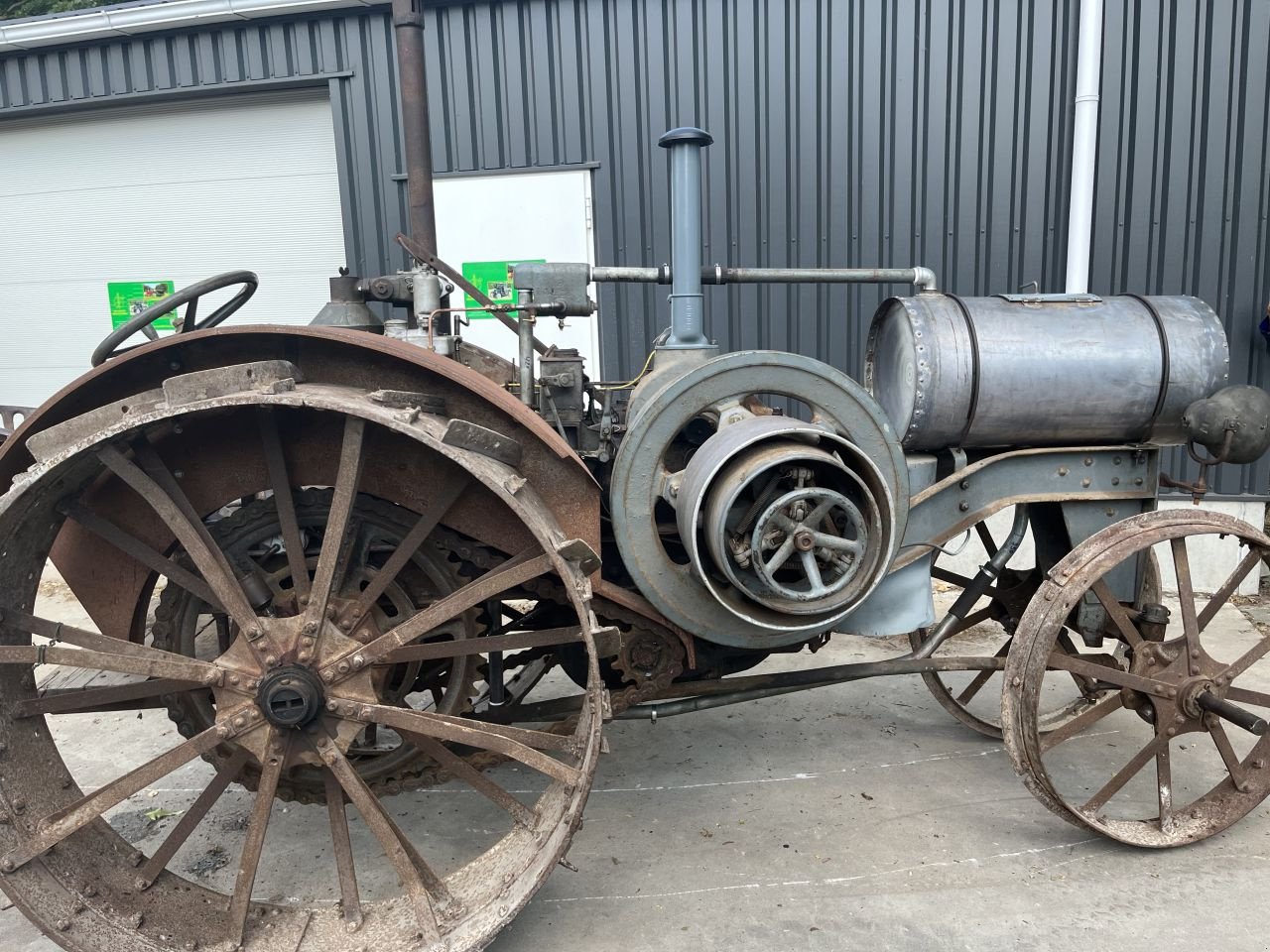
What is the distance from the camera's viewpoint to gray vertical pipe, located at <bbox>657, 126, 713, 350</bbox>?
263cm

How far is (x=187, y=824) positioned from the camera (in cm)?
227

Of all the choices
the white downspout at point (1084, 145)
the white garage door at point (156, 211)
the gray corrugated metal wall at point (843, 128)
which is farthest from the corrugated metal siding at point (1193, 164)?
the white garage door at point (156, 211)

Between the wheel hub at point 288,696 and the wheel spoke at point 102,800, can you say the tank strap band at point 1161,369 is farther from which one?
the wheel spoke at point 102,800

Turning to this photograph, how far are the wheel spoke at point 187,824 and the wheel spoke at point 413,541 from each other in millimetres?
533

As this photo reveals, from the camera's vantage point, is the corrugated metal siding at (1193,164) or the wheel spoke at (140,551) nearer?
the wheel spoke at (140,551)

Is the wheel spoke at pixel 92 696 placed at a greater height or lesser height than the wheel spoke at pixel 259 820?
greater

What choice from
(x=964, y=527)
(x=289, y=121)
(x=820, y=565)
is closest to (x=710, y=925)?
(x=820, y=565)

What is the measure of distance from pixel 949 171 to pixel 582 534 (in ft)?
13.1

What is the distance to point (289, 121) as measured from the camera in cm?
585

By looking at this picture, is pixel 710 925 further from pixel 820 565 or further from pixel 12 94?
pixel 12 94

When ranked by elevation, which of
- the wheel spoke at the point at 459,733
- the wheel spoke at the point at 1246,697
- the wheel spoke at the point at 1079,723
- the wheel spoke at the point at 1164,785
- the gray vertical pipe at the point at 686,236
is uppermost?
the gray vertical pipe at the point at 686,236

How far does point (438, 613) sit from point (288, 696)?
404mm

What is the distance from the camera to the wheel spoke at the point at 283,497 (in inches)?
87.3

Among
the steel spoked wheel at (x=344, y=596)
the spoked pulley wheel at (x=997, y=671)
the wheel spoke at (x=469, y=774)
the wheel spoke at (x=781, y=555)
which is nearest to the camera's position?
the wheel spoke at (x=781, y=555)
